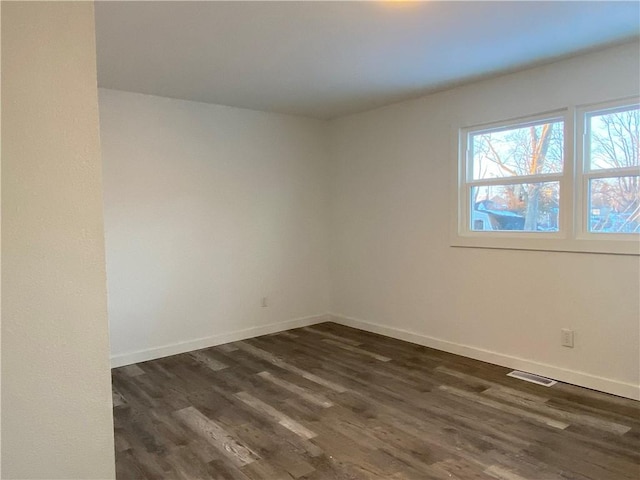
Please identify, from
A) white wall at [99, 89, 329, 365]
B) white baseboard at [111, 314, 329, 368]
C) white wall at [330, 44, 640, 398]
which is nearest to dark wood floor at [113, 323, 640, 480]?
white baseboard at [111, 314, 329, 368]

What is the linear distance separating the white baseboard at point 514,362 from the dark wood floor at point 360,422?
9 cm

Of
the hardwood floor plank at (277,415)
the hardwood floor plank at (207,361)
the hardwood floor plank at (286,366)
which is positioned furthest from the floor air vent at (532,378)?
the hardwood floor plank at (207,361)

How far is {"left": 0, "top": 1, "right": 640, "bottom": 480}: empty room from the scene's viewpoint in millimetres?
1438

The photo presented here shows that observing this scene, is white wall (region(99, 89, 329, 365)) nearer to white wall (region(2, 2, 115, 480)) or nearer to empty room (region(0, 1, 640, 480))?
empty room (region(0, 1, 640, 480))

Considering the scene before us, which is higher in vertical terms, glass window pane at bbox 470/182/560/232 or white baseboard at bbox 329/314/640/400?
glass window pane at bbox 470/182/560/232

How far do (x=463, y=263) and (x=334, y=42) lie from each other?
7.17 feet

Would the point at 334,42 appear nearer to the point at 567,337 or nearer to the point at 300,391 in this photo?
the point at 300,391

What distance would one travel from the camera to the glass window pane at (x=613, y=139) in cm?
316

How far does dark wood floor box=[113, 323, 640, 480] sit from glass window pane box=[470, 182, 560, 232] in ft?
3.83

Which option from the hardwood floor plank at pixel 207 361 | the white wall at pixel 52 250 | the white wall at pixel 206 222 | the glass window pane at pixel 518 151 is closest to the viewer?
the white wall at pixel 52 250

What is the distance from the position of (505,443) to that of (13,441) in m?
2.32

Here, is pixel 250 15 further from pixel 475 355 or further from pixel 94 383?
pixel 475 355

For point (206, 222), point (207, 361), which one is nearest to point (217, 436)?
point (207, 361)

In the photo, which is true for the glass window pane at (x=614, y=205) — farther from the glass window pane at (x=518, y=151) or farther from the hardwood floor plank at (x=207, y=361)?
the hardwood floor plank at (x=207, y=361)
